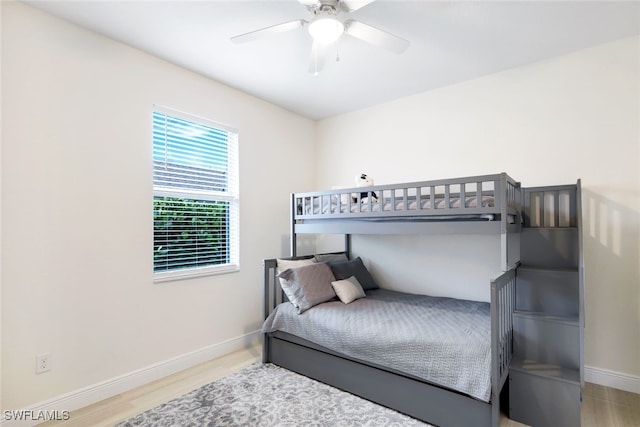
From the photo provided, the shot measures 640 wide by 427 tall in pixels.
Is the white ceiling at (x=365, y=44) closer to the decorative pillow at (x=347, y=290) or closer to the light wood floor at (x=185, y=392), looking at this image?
the decorative pillow at (x=347, y=290)

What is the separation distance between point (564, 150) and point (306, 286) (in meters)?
2.38

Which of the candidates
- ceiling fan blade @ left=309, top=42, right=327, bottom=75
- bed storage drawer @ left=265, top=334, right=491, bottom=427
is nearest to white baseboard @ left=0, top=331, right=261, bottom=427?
bed storage drawer @ left=265, top=334, right=491, bottom=427

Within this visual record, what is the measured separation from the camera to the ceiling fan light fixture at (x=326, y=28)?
1.74 m

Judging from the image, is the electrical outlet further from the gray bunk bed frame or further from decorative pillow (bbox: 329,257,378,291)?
decorative pillow (bbox: 329,257,378,291)

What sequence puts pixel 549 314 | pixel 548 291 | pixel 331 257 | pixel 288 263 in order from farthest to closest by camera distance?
pixel 331 257 < pixel 288 263 < pixel 548 291 < pixel 549 314

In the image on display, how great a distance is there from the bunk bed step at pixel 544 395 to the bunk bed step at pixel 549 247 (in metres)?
0.87

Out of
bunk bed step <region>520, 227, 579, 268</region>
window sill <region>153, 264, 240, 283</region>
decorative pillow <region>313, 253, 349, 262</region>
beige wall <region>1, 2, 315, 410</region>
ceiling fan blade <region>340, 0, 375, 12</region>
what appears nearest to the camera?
ceiling fan blade <region>340, 0, 375, 12</region>

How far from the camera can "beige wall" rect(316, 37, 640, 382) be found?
7.71 ft

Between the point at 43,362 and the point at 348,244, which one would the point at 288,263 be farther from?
the point at 43,362

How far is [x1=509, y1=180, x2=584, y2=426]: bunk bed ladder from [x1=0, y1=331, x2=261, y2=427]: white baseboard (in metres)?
2.34

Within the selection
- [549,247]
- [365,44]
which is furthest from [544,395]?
[365,44]

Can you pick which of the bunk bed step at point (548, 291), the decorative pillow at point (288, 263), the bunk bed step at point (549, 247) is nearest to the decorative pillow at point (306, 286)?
the decorative pillow at point (288, 263)

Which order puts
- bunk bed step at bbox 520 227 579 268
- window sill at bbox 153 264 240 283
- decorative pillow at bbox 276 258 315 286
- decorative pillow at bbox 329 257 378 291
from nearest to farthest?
bunk bed step at bbox 520 227 579 268 → window sill at bbox 153 264 240 283 → decorative pillow at bbox 276 258 315 286 → decorative pillow at bbox 329 257 378 291

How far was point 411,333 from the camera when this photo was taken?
2033 millimetres
